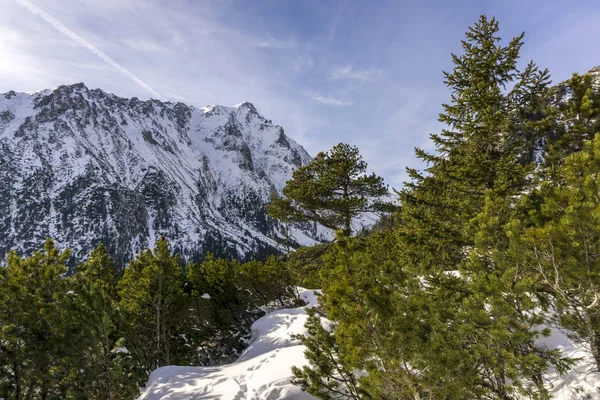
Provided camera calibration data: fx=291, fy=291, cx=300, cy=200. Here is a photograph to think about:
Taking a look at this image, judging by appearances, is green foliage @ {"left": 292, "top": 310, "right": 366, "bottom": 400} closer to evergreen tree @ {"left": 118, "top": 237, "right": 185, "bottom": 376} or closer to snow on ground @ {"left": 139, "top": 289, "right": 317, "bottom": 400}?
snow on ground @ {"left": 139, "top": 289, "right": 317, "bottom": 400}

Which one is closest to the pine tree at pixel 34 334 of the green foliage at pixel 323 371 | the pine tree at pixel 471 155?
the green foliage at pixel 323 371

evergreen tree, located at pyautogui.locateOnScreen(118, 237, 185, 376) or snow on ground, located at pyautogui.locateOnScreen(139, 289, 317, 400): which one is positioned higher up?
evergreen tree, located at pyautogui.locateOnScreen(118, 237, 185, 376)

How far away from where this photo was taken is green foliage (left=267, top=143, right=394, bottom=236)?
16.5m

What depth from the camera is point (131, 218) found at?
176 meters

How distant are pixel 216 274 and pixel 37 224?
190 metres

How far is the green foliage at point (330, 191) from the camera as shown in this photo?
16.5m

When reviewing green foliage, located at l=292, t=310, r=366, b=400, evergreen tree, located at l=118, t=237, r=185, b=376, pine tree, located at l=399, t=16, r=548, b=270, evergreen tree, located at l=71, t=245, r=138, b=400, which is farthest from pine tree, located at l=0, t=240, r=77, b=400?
pine tree, located at l=399, t=16, r=548, b=270

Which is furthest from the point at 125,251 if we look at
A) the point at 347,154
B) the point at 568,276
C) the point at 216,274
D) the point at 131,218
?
the point at 568,276

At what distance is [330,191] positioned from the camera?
57.4 ft

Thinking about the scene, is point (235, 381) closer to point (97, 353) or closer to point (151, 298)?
point (97, 353)

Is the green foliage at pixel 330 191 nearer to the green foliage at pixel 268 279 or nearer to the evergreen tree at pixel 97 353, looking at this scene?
the green foliage at pixel 268 279

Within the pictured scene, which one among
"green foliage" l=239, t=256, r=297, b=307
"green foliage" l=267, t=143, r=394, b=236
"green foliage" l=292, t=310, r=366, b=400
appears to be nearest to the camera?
"green foliage" l=292, t=310, r=366, b=400

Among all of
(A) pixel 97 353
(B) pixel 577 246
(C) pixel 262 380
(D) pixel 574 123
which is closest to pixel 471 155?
(D) pixel 574 123

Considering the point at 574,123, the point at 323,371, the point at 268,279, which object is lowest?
the point at 323,371
